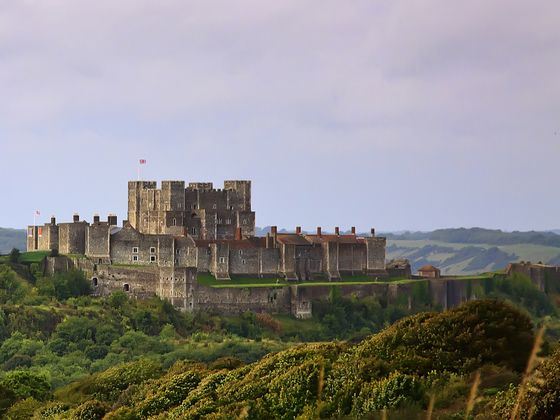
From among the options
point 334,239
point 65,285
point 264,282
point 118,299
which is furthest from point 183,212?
point 334,239

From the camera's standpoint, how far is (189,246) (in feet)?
313

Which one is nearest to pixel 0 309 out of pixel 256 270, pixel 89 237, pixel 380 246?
pixel 89 237

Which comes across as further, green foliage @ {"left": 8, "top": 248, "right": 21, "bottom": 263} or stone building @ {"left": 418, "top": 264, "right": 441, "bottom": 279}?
stone building @ {"left": 418, "top": 264, "right": 441, "bottom": 279}

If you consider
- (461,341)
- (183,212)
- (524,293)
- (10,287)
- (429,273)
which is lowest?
(461,341)

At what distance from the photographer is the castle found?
94500 millimetres

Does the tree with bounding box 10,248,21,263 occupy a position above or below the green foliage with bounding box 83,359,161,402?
above

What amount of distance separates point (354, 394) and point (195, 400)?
7835 mm

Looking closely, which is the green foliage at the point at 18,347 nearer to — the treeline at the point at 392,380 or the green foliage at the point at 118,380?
the green foliage at the point at 118,380

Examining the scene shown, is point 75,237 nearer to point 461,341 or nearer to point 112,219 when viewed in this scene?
point 112,219

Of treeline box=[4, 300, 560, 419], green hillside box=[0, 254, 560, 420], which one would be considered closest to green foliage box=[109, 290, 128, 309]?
green hillside box=[0, 254, 560, 420]

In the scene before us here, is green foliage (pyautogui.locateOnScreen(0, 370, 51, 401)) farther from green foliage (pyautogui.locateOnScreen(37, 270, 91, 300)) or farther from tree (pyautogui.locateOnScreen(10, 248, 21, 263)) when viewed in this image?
tree (pyautogui.locateOnScreen(10, 248, 21, 263))

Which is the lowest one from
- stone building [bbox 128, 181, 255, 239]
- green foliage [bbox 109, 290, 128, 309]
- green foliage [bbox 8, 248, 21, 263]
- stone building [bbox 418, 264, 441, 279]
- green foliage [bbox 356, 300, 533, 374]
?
green foliage [bbox 356, 300, 533, 374]

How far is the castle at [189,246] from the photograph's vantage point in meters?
94.5

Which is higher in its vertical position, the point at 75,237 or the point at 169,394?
the point at 75,237
